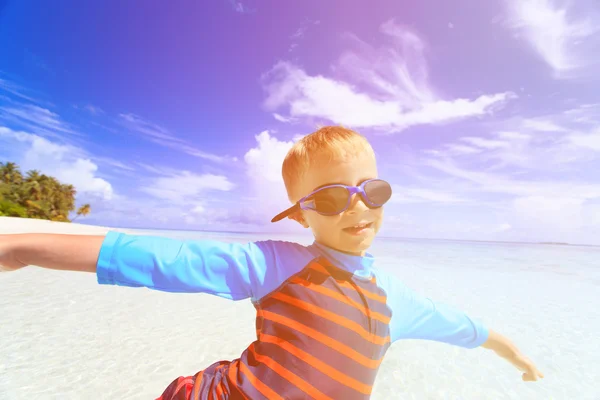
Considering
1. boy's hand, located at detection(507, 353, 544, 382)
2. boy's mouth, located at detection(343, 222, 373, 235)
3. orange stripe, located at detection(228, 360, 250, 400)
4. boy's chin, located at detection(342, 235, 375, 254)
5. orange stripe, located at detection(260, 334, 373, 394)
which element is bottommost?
boy's hand, located at detection(507, 353, 544, 382)

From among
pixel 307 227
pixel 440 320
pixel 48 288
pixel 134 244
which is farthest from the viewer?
pixel 48 288

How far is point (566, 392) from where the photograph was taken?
11.2 ft

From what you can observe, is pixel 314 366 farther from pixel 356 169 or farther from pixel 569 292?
pixel 569 292

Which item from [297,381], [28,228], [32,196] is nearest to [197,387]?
[297,381]

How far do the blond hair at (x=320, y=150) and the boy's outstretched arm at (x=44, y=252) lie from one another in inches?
35.8

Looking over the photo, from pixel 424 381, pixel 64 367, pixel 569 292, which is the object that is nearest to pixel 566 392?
pixel 424 381

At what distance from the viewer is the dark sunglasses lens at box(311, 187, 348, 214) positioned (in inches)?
54.2

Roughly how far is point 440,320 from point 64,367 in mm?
3674

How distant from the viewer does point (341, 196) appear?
138 cm

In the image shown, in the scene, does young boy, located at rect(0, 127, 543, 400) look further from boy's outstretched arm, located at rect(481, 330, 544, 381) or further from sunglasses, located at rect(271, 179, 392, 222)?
boy's outstretched arm, located at rect(481, 330, 544, 381)

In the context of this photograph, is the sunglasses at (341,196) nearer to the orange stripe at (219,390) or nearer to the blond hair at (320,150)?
the blond hair at (320,150)

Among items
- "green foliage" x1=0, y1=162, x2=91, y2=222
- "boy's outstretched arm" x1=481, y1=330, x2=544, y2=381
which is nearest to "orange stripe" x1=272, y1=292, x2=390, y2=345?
"boy's outstretched arm" x1=481, y1=330, x2=544, y2=381

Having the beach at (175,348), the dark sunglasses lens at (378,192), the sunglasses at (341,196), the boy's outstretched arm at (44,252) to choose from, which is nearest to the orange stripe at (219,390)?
the boy's outstretched arm at (44,252)

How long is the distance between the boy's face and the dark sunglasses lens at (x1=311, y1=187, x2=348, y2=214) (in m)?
0.04
